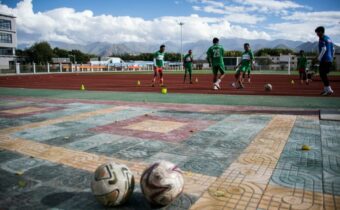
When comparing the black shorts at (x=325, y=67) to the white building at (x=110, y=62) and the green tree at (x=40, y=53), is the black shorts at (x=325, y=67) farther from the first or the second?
the green tree at (x=40, y=53)

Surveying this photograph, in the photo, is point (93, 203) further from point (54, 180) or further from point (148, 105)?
point (148, 105)

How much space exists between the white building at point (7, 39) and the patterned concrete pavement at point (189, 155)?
8112 cm

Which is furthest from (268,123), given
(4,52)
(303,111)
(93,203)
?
(4,52)

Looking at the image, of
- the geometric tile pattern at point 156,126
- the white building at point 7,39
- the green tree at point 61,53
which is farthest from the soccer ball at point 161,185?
Result: the green tree at point 61,53

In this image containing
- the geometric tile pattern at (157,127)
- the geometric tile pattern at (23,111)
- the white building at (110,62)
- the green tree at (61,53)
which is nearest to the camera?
the geometric tile pattern at (157,127)

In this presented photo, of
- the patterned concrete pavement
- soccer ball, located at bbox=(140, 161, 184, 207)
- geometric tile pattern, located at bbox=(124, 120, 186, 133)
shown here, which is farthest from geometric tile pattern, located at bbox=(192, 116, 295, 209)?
geometric tile pattern, located at bbox=(124, 120, 186, 133)

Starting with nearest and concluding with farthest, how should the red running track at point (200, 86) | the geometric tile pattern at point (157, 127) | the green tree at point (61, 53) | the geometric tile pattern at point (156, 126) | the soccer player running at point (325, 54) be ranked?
the geometric tile pattern at point (157, 127), the geometric tile pattern at point (156, 126), the soccer player running at point (325, 54), the red running track at point (200, 86), the green tree at point (61, 53)

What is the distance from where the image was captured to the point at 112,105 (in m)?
9.95

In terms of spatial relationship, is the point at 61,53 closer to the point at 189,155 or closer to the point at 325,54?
the point at 325,54

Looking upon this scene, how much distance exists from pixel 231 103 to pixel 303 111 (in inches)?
96.9

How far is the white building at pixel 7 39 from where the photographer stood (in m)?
77.7

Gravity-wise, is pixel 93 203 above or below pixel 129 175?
below

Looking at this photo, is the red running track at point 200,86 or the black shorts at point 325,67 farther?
the red running track at point 200,86

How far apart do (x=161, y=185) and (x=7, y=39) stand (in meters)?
89.7
